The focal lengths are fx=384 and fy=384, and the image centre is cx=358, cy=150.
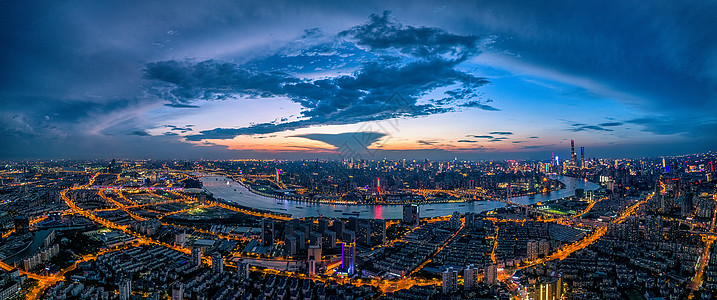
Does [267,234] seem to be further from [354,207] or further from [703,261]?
[703,261]

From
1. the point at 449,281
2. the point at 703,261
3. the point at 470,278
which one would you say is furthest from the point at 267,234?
the point at 703,261

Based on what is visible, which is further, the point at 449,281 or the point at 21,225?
the point at 21,225

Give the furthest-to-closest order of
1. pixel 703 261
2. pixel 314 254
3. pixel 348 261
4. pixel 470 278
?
pixel 703 261
pixel 348 261
pixel 314 254
pixel 470 278

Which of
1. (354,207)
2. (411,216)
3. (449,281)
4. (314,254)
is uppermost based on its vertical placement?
(411,216)

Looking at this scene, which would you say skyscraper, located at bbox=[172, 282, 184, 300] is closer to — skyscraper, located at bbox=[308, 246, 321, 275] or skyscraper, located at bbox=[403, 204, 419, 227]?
skyscraper, located at bbox=[308, 246, 321, 275]

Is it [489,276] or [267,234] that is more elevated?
[267,234]

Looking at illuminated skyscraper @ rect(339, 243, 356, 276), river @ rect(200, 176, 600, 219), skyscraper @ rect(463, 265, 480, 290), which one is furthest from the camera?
river @ rect(200, 176, 600, 219)

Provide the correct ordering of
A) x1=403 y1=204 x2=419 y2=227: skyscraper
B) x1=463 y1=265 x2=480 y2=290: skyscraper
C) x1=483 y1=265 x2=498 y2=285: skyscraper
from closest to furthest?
x1=463 y1=265 x2=480 y2=290: skyscraper < x1=483 y1=265 x2=498 y2=285: skyscraper < x1=403 y1=204 x2=419 y2=227: skyscraper

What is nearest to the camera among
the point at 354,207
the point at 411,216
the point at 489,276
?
the point at 489,276

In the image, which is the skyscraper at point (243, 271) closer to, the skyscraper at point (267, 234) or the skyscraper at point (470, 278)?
the skyscraper at point (267, 234)

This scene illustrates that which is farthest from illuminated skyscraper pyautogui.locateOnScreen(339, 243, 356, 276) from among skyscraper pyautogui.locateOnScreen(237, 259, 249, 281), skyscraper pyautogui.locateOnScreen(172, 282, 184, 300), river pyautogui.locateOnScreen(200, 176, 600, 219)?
river pyautogui.locateOnScreen(200, 176, 600, 219)

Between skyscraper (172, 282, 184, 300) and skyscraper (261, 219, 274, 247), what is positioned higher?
skyscraper (261, 219, 274, 247)
